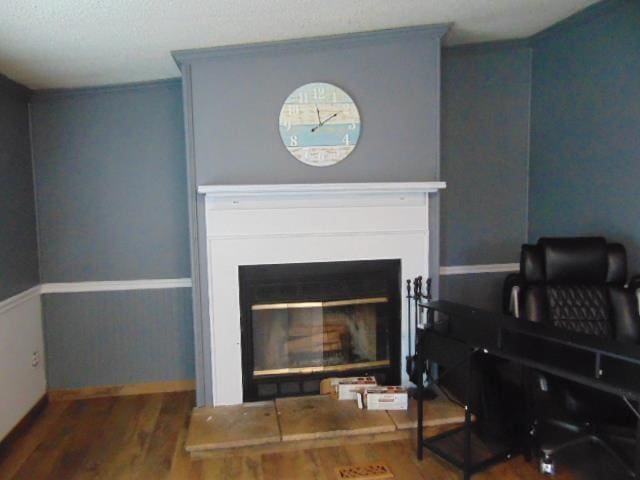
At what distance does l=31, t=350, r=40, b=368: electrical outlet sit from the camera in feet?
10.5

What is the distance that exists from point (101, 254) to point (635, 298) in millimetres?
3306

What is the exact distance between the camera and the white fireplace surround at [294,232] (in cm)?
292

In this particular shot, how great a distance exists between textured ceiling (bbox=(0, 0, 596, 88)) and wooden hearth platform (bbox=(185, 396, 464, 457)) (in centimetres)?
212

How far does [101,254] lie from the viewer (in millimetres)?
3453

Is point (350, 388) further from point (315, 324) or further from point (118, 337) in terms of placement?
point (118, 337)

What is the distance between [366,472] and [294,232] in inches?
54.1

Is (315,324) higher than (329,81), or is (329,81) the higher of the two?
(329,81)

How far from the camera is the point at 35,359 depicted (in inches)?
127

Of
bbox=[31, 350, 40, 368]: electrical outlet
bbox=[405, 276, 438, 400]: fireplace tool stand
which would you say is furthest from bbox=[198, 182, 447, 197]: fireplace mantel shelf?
bbox=[31, 350, 40, 368]: electrical outlet

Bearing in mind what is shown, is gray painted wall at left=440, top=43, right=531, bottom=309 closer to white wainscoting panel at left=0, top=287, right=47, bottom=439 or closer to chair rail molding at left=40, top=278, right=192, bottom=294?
chair rail molding at left=40, top=278, right=192, bottom=294

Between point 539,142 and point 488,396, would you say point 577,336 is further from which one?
point 539,142

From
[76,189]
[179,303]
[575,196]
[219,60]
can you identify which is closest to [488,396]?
[575,196]

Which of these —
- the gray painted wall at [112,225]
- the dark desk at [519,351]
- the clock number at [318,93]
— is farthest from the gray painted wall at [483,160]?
the gray painted wall at [112,225]

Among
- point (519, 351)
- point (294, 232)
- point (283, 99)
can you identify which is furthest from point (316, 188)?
point (519, 351)
